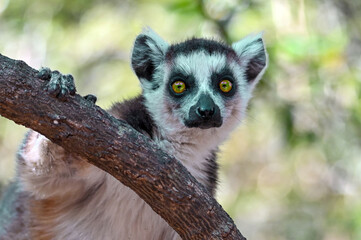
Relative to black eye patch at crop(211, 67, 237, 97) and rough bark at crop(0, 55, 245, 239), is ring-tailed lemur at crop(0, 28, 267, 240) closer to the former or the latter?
black eye patch at crop(211, 67, 237, 97)

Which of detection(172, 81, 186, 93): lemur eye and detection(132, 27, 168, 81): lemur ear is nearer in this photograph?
detection(172, 81, 186, 93): lemur eye

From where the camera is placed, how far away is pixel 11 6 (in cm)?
1062

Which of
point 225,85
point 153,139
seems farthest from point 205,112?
point 225,85

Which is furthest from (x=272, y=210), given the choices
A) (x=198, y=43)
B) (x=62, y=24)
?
(x=198, y=43)

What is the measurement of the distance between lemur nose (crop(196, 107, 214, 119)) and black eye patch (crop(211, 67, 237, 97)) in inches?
24.2

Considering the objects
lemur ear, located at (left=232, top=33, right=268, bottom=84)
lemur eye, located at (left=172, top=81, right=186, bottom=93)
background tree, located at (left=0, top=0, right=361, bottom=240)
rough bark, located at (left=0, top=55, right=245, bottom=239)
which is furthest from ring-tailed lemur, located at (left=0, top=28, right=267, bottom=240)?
background tree, located at (left=0, top=0, right=361, bottom=240)

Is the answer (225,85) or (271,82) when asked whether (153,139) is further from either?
(271,82)

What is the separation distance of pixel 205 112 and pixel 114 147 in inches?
61.5

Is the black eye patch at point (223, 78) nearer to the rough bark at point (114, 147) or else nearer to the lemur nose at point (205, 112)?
the lemur nose at point (205, 112)

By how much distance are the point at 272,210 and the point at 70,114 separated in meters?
8.48

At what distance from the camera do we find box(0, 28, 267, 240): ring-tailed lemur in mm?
5008

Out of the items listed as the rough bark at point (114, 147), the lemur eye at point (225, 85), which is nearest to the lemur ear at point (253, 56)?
the lemur eye at point (225, 85)

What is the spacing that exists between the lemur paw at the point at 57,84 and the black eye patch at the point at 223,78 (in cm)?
221

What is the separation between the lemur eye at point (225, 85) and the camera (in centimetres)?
590
